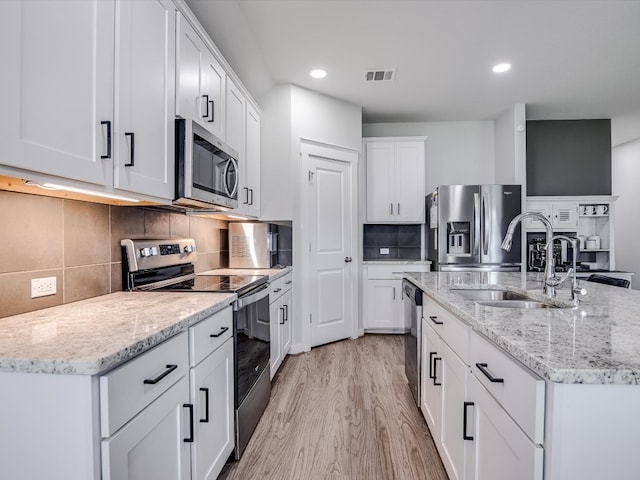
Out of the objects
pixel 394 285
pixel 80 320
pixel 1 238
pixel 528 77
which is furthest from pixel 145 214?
pixel 528 77

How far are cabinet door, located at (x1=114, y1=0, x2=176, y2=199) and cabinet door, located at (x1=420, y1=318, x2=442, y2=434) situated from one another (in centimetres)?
155

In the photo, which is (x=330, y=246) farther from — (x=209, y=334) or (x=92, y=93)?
(x=92, y=93)

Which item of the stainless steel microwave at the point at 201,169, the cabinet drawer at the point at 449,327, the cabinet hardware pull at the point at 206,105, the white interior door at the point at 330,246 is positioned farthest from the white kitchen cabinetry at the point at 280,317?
the cabinet hardware pull at the point at 206,105

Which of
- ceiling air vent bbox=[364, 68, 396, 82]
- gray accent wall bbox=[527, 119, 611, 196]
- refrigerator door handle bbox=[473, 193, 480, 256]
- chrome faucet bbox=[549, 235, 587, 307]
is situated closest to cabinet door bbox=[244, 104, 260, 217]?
ceiling air vent bbox=[364, 68, 396, 82]

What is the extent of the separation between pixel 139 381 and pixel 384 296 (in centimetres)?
355

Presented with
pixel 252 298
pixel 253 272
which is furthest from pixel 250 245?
pixel 252 298

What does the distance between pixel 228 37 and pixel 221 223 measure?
1.49m

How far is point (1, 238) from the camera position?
1231 millimetres

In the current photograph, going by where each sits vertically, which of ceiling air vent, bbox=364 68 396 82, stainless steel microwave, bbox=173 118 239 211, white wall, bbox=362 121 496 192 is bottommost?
stainless steel microwave, bbox=173 118 239 211

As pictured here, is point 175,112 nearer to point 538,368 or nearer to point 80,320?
point 80,320

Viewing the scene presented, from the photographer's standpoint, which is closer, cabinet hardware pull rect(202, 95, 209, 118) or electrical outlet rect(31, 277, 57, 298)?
electrical outlet rect(31, 277, 57, 298)

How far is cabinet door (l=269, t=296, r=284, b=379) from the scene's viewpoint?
2.71 m

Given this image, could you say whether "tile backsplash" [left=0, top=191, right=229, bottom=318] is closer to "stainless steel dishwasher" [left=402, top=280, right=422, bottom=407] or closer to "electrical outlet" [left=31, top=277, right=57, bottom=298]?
"electrical outlet" [left=31, top=277, right=57, bottom=298]

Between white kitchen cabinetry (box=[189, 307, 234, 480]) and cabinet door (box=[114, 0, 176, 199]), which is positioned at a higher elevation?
cabinet door (box=[114, 0, 176, 199])
